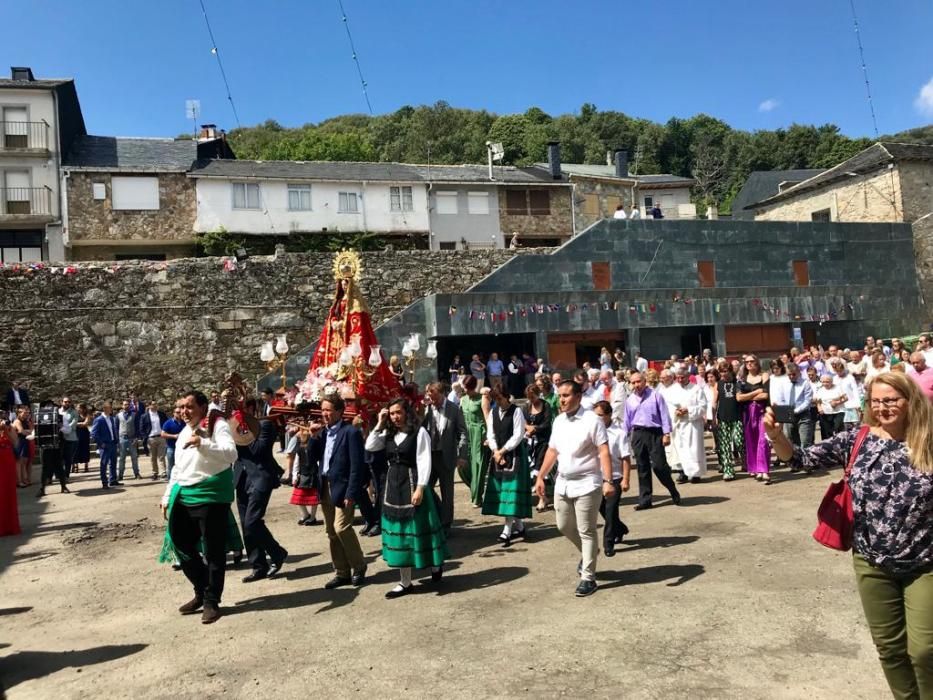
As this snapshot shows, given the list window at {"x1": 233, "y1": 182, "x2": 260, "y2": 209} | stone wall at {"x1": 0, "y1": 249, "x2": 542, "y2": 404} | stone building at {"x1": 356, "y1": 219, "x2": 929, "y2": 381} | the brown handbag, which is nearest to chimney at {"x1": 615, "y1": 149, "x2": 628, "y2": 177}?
stone building at {"x1": 356, "y1": 219, "x2": 929, "y2": 381}

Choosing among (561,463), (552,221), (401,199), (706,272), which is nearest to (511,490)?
(561,463)

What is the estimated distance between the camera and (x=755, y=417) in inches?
412

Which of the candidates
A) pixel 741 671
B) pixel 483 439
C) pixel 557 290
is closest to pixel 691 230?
pixel 557 290

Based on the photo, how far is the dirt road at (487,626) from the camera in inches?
161

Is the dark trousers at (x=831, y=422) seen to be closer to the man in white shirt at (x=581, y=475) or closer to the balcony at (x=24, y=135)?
the man in white shirt at (x=581, y=475)

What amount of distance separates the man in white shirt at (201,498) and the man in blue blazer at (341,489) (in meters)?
0.87

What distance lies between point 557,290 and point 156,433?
1413 centimetres

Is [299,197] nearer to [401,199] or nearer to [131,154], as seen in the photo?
[401,199]

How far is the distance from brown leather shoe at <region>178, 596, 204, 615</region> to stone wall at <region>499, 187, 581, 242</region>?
3062cm

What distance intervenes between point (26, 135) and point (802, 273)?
3292 centimetres

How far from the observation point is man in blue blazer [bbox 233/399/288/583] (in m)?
6.59

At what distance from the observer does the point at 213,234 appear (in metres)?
30.4

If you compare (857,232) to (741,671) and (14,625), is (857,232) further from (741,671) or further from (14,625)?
(14,625)

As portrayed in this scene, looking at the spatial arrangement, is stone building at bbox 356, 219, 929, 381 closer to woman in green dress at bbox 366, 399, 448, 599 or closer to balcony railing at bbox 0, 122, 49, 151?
woman in green dress at bbox 366, 399, 448, 599
